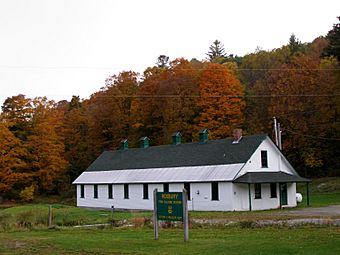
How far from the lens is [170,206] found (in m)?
19.8

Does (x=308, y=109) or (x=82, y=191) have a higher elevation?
(x=308, y=109)

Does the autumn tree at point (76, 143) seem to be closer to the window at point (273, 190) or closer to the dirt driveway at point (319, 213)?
the window at point (273, 190)

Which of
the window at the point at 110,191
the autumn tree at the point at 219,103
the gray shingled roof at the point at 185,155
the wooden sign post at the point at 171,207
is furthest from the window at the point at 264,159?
the wooden sign post at the point at 171,207

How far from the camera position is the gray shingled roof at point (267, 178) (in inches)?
1590

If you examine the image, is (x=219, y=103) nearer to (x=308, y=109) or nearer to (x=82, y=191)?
(x=308, y=109)

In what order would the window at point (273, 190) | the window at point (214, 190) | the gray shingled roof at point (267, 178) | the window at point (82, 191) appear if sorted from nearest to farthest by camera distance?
the gray shingled roof at point (267, 178), the window at point (214, 190), the window at point (273, 190), the window at point (82, 191)

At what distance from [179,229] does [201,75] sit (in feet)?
144

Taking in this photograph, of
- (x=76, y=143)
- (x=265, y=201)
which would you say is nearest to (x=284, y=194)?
(x=265, y=201)

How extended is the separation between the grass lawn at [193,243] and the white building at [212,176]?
62.7 ft

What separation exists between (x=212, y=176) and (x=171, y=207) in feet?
75.1

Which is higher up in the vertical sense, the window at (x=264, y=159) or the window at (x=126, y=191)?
the window at (x=264, y=159)

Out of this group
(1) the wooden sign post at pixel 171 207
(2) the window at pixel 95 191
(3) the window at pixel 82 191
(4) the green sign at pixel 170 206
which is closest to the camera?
Result: (1) the wooden sign post at pixel 171 207

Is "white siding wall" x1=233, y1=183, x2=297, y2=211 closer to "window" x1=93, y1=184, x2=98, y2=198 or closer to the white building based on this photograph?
the white building

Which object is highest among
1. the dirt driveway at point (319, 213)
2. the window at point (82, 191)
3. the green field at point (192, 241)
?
the window at point (82, 191)
